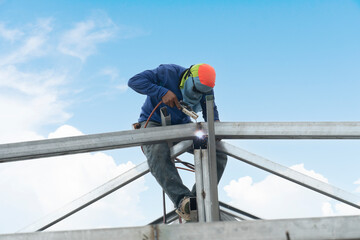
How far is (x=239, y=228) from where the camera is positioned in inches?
75.5

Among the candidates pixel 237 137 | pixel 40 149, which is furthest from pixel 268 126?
pixel 40 149

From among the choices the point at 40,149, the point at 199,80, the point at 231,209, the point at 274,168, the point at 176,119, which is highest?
the point at 199,80

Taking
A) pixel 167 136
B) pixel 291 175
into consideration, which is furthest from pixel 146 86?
pixel 291 175

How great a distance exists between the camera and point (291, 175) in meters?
3.49

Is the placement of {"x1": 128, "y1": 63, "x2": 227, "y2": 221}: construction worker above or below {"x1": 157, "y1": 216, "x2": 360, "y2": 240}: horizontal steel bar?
above

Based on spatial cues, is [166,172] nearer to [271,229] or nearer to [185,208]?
[185,208]

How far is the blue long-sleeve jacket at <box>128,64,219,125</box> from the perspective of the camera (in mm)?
3443

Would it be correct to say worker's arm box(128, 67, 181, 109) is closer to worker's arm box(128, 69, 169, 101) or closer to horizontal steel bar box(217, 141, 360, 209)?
worker's arm box(128, 69, 169, 101)

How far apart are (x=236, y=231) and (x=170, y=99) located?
1593 millimetres

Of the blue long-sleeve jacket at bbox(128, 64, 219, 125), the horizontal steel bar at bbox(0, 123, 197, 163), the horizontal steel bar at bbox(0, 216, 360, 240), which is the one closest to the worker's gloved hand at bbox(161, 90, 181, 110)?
the blue long-sleeve jacket at bbox(128, 64, 219, 125)

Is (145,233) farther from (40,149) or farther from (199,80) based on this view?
(199,80)

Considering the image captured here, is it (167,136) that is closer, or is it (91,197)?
(167,136)

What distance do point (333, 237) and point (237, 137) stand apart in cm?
114

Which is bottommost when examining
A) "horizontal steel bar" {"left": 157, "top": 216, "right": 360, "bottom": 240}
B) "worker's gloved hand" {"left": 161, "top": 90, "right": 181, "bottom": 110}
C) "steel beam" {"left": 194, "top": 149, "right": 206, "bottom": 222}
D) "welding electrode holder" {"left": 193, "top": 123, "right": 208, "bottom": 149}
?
"horizontal steel bar" {"left": 157, "top": 216, "right": 360, "bottom": 240}
